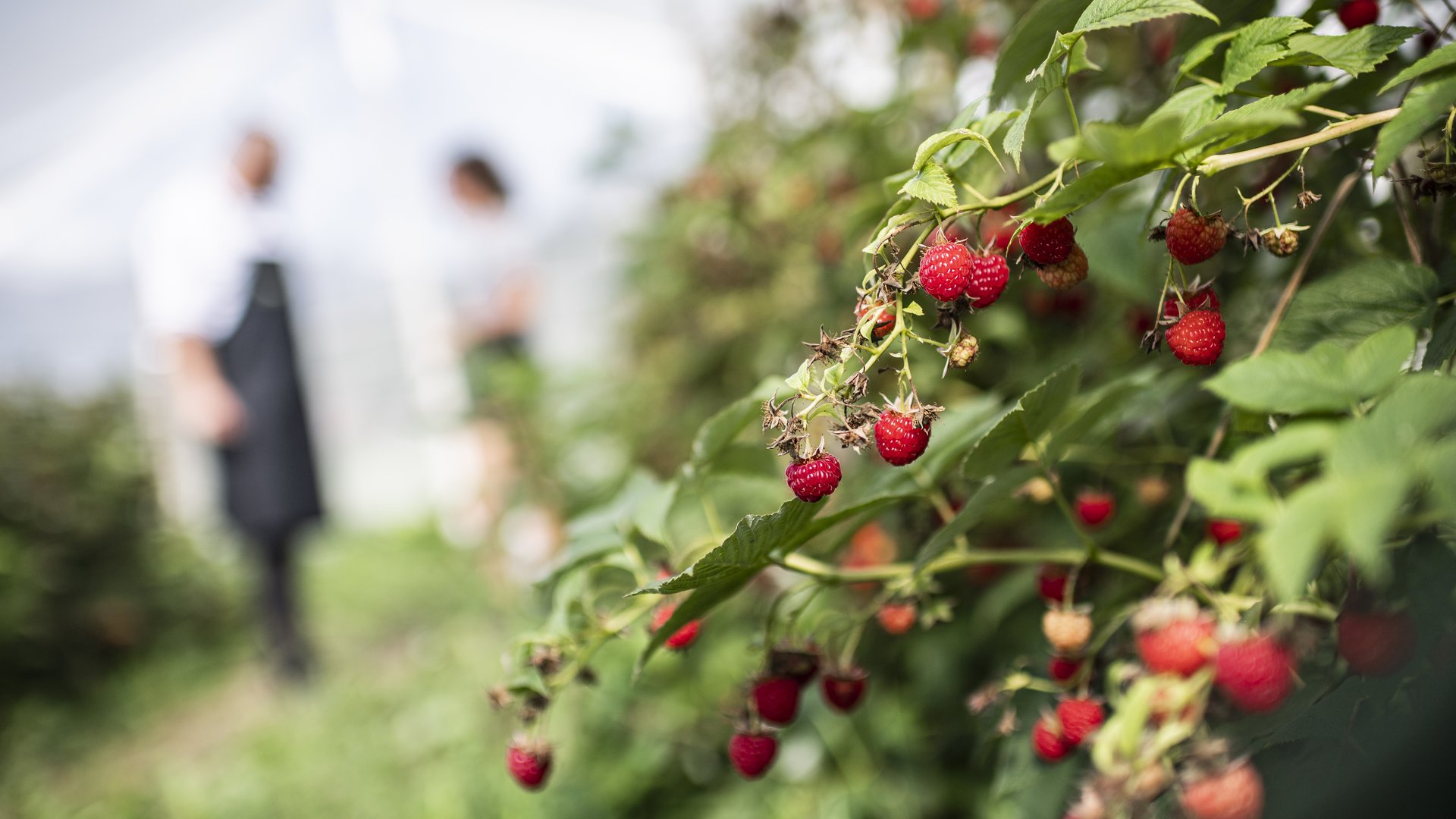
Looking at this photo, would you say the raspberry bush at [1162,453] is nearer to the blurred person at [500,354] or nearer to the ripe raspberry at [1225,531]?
the ripe raspberry at [1225,531]

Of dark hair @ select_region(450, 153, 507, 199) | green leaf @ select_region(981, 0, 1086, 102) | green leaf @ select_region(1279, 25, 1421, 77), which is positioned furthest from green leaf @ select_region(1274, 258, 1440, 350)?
dark hair @ select_region(450, 153, 507, 199)

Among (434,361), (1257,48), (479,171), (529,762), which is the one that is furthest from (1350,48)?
(434,361)

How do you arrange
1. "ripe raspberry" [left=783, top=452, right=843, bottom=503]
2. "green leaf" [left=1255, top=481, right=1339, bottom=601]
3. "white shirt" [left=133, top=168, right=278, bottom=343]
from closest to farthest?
"green leaf" [left=1255, top=481, right=1339, bottom=601], "ripe raspberry" [left=783, top=452, right=843, bottom=503], "white shirt" [left=133, top=168, right=278, bottom=343]

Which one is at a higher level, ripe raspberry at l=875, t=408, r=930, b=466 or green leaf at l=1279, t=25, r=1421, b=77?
green leaf at l=1279, t=25, r=1421, b=77

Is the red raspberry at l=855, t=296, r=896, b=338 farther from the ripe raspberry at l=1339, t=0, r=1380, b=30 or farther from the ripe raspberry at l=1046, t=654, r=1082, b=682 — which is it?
the ripe raspberry at l=1339, t=0, r=1380, b=30

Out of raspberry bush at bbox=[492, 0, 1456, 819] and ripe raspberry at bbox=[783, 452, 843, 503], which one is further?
ripe raspberry at bbox=[783, 452, 843, 503]

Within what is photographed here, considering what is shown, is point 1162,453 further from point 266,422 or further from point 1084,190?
point 266,422

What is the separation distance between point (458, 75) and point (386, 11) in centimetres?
47

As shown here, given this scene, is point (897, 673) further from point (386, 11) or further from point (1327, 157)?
point (386, 11)

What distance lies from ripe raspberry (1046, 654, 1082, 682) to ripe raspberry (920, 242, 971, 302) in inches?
13.9

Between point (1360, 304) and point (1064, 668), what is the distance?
13.0 inches

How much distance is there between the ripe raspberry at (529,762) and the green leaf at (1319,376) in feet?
1.76

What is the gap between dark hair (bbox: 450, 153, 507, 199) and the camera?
3133 millimetres

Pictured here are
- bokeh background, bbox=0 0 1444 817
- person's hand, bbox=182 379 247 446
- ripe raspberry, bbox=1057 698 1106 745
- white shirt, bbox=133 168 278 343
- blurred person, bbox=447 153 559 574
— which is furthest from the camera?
person's hand, bbox=182 379 247 446
